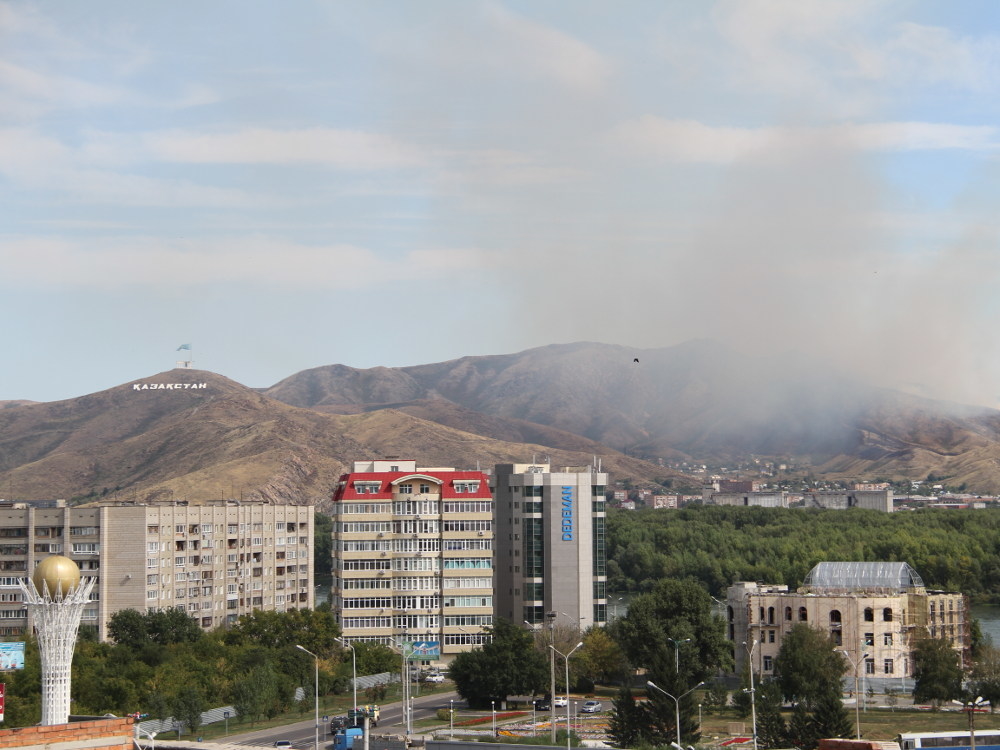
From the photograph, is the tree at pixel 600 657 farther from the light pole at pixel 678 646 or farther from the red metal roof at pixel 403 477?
the red metal roof at pixel 403 477

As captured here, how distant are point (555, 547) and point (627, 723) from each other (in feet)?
174

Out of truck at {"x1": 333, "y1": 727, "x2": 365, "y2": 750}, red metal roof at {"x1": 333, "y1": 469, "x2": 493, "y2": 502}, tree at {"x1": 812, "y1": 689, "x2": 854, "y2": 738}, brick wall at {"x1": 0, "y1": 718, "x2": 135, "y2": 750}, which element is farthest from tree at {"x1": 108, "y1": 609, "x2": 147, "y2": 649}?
brick wall at {"x1": 0, "y1": 718, "x2": 135, "y2": 750}

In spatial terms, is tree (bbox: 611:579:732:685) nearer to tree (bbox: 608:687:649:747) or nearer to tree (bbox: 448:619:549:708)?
tree (bbox: 448:619:549:708)

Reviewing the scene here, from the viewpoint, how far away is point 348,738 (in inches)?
3236

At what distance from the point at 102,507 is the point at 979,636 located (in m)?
78.1

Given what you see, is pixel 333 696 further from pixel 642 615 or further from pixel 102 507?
pixel 102 507

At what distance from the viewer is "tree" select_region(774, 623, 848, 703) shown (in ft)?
326

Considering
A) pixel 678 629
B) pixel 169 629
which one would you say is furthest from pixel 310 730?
pixel 169 629

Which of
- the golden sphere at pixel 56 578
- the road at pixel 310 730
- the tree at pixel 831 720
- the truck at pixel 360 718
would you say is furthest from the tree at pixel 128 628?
the golden sphere at pixel 56 578

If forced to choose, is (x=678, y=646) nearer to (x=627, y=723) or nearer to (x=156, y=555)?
(x=627, y=723)

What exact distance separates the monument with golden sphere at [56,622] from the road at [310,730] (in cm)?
Answer: 2806

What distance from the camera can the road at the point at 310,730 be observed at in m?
87.6

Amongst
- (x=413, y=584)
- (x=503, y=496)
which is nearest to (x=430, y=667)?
(x=413, y=584)

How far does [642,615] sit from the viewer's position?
370ft
